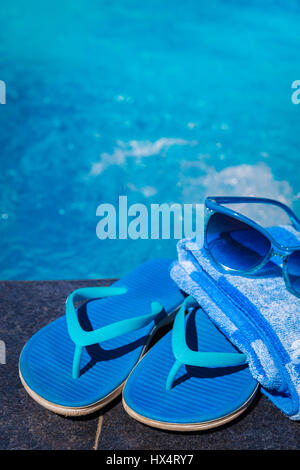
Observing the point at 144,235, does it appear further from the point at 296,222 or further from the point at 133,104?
the point at 296,222

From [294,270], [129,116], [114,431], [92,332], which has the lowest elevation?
[129,116]

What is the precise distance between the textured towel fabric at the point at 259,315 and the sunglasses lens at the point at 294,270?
19 millimetres

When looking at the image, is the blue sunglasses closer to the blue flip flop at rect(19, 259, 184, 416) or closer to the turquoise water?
the blue flip flop at rect(19, 259, 184, 416)

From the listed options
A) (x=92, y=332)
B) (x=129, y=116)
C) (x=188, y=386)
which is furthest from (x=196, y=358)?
(x=129, y=116)

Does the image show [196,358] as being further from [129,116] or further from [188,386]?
[129,116]

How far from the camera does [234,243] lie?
88 cm

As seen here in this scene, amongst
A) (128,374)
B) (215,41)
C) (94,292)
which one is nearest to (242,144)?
(215,41)

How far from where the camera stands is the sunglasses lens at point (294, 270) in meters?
0.79

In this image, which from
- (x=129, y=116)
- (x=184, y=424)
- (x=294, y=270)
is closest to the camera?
(x=184, y=424)

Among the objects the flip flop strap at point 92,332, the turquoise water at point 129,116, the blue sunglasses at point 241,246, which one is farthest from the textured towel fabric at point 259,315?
the turquoise water at point 129,116

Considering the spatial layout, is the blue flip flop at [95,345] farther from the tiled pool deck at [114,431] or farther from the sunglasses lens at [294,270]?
the sunglasses lens at [294,270]

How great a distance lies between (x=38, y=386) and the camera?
0.73 meters

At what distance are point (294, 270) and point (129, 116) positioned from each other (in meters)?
2.02

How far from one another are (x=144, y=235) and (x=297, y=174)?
3.04 ft
